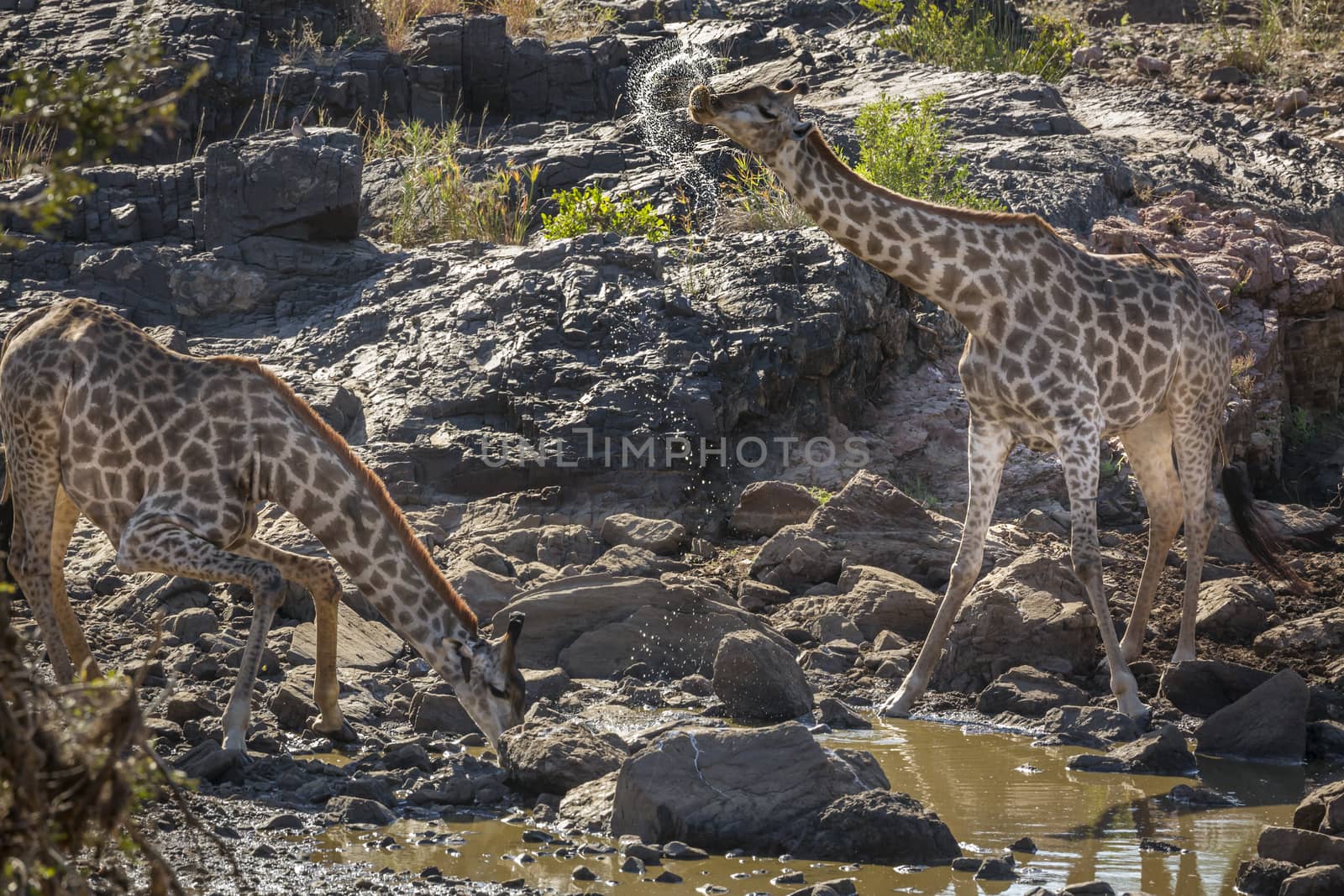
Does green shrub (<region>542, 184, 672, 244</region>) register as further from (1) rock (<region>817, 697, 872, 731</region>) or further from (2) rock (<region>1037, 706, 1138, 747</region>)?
(2) rock (<region>1037, 706, 1138, 747</region>)

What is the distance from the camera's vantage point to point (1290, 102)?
59.3 ft

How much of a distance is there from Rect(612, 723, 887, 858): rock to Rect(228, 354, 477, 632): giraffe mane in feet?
4.87

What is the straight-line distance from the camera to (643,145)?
15711 millimetres

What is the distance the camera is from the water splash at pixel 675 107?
14.7 metres

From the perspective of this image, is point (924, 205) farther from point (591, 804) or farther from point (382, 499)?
point (591, 804)

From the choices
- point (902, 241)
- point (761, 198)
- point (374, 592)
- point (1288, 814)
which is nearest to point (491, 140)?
point (761, 198)

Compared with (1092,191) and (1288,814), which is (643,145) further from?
(1288,814)

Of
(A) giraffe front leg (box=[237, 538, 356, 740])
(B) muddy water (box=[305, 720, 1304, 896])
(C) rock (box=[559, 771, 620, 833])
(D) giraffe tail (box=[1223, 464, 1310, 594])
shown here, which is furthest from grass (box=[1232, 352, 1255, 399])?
(A) giraffe front leg (box=[237, 538, 356, 740])

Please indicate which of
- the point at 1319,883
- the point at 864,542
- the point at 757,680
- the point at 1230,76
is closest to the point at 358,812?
the point at 757,680

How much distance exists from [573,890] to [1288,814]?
329 centimetres

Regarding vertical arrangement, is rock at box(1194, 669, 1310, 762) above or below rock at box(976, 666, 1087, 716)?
above

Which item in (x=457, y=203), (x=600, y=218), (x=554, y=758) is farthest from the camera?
(x=457, y=203)

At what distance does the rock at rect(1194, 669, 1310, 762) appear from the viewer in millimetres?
7527

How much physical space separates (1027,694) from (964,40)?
11.3m
